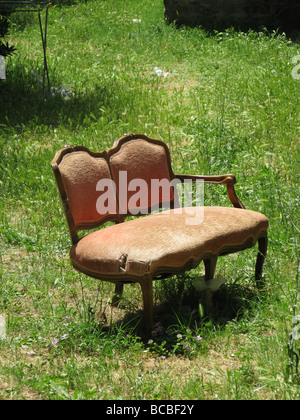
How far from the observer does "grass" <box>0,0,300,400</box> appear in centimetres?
408

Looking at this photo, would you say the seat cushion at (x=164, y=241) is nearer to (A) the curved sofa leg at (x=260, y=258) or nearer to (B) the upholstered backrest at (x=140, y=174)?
(A) the curved sofa leg at (x=260, y=258)

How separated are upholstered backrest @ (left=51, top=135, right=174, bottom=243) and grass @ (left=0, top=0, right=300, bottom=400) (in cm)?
68

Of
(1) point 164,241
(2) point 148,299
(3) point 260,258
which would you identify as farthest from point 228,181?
(2) point 148,299

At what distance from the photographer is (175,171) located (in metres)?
7.80

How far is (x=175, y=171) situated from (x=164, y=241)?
11.1 ft

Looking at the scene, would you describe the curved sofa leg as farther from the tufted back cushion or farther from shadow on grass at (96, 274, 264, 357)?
the tufted back cushion

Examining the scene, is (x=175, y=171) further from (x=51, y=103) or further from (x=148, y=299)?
(x=148, y=299)

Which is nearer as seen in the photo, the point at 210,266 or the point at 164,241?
the point at 164,241

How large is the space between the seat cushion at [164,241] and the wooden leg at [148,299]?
77 millimetres

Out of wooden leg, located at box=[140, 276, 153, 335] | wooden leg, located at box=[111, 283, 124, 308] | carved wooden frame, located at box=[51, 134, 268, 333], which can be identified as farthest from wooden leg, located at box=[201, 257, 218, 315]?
wooden leg, located at box=[111, 283, 124, 308]

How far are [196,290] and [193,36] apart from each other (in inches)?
348

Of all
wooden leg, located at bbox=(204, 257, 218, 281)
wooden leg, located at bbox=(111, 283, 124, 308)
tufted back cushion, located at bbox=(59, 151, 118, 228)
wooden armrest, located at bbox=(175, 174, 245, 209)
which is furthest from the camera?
wooden armrest, located at bbox=(175, 174, 245, 209)

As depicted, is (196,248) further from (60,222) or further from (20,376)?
(60,222)
